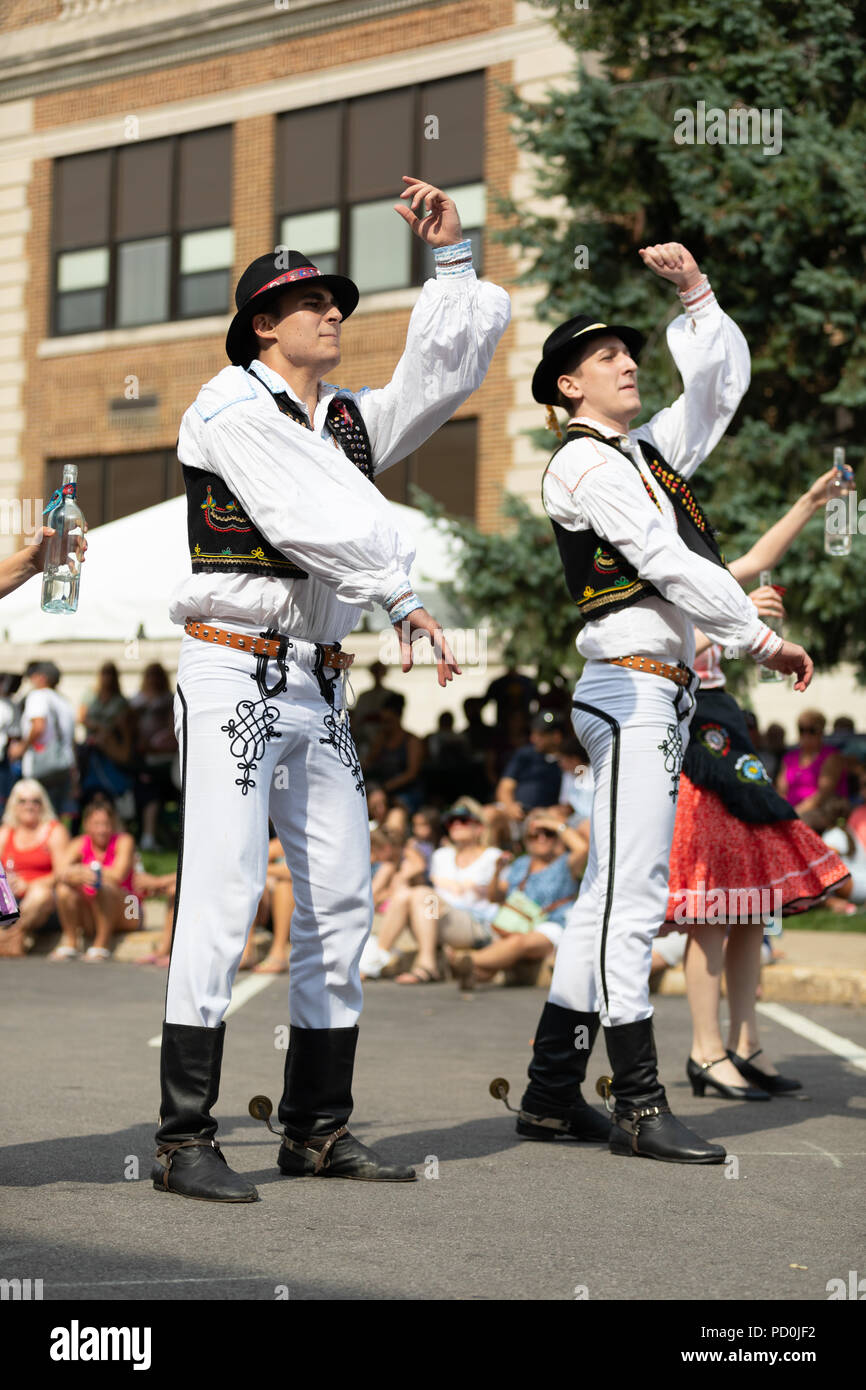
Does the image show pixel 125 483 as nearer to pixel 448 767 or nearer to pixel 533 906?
pixel 448 767

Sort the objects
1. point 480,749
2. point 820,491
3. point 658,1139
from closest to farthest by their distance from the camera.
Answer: point 658,1139 < point 820,491 < point 480,749

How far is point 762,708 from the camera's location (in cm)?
2194

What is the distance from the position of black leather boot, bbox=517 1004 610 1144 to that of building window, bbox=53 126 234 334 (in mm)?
19561

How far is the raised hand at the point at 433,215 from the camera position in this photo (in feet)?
15.3

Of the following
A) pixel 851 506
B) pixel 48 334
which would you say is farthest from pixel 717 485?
pixel 48 334

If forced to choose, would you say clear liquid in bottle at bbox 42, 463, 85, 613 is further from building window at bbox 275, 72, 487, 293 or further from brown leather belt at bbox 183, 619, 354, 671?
building window at bbox 275, 72, 487, 293

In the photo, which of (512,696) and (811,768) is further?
(512,696)

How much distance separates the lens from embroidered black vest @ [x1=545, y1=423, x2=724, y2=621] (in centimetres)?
531

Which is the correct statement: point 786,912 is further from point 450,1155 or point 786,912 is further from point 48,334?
point 48,334

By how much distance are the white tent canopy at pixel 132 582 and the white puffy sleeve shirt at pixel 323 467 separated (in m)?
8.97

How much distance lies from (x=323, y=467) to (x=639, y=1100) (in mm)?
2093

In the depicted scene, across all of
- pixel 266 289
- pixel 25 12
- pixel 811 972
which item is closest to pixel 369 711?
pixel 811 972

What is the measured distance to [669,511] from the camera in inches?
215
